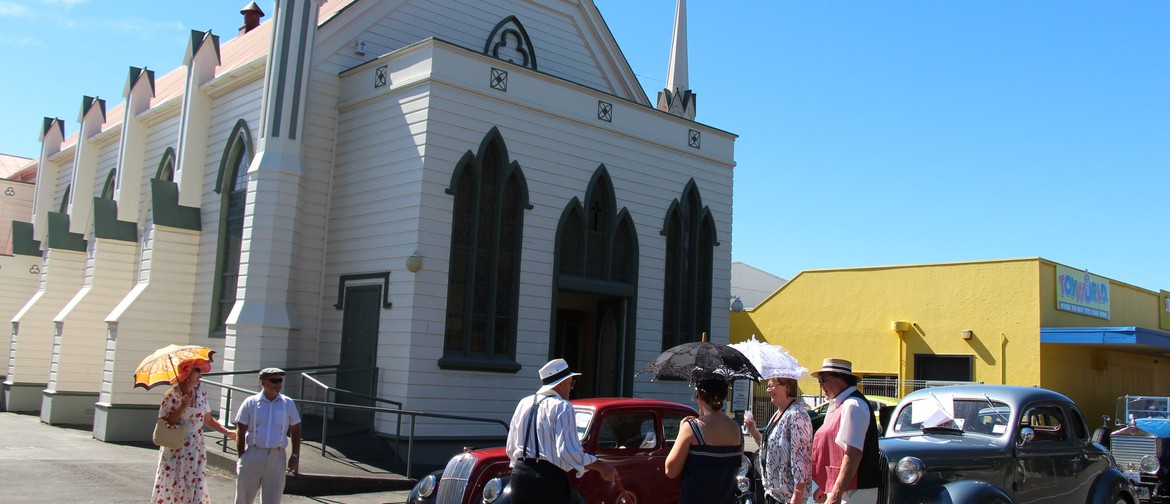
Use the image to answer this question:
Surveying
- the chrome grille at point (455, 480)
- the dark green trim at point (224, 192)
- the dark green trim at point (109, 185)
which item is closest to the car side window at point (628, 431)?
the chrome grille at point (455, 480)

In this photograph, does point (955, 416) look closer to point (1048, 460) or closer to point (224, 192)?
point (1048, 460)

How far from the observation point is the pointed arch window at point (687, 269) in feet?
59.5

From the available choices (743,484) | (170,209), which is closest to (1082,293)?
(743,484)

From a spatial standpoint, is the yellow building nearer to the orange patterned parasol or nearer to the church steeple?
the church steeple

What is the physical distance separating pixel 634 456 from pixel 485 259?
6.83 meters

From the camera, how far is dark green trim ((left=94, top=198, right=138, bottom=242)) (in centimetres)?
1956

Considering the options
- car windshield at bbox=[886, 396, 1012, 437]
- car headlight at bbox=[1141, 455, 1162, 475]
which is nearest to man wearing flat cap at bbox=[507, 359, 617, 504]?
car windshield at bbox=[886, 396, 1012, 437]

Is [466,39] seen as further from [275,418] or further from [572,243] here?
[275,418]

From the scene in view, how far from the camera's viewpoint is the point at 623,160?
1731 cm

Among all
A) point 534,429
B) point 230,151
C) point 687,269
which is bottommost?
point 534,429

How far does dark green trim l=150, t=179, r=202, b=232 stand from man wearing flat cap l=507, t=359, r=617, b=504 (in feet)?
44.1

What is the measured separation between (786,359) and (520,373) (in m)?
7.54

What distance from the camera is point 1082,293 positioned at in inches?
1089

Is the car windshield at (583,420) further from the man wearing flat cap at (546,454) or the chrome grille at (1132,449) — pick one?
the chrome grille at (1132,449)
